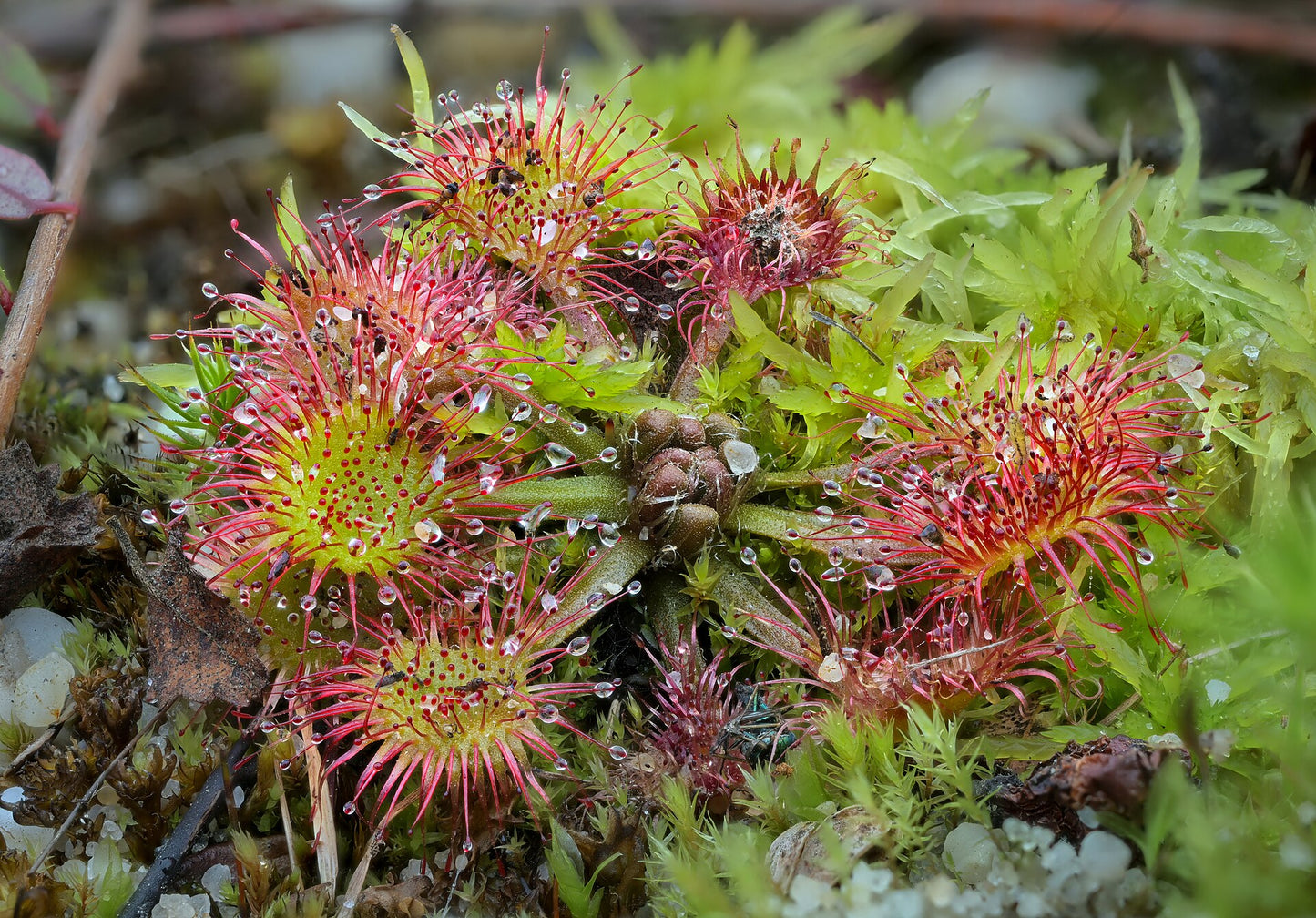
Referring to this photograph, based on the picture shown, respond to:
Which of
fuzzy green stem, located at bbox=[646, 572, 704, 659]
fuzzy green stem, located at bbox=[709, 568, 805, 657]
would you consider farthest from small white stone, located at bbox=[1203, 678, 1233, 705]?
fuzzy green stem, located at bbox=[646, 572, 704, 659]

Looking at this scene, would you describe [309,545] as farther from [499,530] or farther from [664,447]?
[664,447]

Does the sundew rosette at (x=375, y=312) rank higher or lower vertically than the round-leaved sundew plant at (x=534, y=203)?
lower

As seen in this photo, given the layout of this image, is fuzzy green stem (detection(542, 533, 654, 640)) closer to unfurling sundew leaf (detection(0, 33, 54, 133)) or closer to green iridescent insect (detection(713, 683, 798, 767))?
green iridescent insect (detection(713, 683, 798, 767))

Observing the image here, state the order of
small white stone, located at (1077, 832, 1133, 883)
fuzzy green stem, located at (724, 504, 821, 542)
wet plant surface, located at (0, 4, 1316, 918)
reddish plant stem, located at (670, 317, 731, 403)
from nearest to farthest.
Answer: small white stone, located at (1077, 832, 1133, 883) → wet plant surface, located at (0, 4, 1316, 918) → fuzzy green stem, located at (724, 504, 821, 542) → reddish plant stem, located at (670, 317, 731, 403)

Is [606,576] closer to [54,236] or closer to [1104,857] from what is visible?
[1104,857]

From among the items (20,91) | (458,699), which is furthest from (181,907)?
(20,91)

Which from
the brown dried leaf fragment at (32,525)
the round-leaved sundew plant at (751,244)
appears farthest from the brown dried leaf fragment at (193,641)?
the round-leaved sundew plant at (751,244)

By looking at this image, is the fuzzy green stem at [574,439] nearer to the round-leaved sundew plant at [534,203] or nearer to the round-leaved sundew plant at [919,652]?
the round-leaved sundew plant at [534,203]
